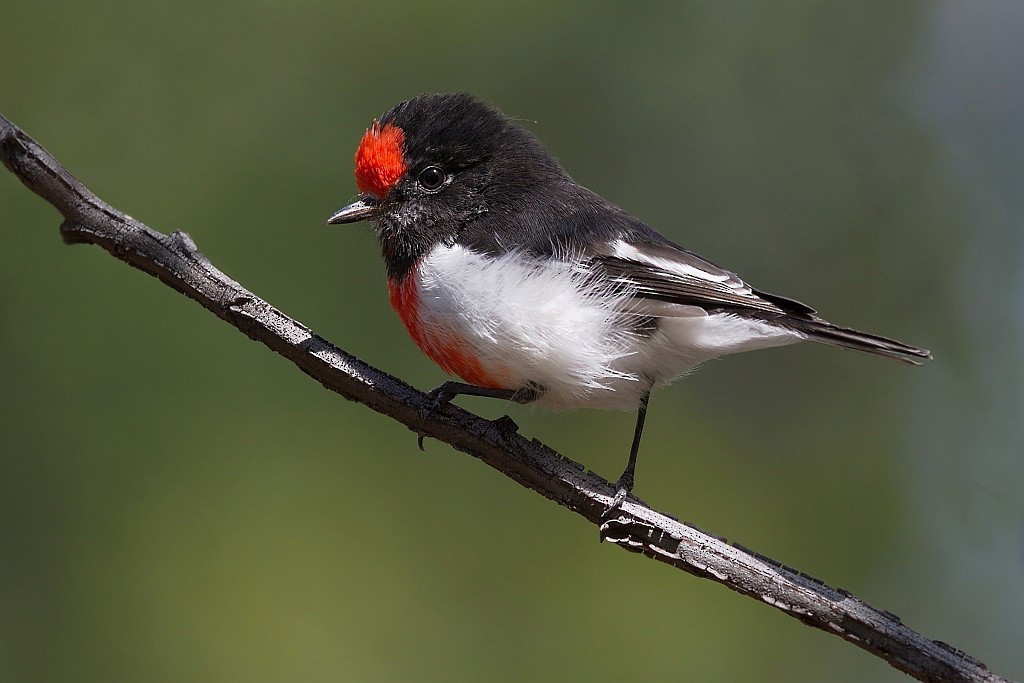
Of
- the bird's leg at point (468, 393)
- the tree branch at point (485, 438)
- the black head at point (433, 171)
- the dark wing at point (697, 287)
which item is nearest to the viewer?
the tree branch at point (485, 438)

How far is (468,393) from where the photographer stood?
3100 mm

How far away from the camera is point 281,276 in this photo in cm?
497

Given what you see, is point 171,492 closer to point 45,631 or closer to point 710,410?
point 45,631

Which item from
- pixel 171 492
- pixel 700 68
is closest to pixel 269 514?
pixel 171 492

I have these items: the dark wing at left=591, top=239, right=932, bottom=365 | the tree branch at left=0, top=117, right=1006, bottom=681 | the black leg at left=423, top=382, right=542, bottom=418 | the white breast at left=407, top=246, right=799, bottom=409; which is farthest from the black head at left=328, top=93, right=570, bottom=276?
the tree branch at left=0, top=117, right=1006, bottom=681

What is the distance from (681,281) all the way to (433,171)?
1065 millimetres

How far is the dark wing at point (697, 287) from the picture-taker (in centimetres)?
315

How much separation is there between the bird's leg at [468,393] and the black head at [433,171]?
652mm

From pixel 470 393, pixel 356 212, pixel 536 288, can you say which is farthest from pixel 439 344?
pixel 356 212

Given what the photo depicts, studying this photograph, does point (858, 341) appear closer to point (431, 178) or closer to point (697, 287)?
point (697, 287)

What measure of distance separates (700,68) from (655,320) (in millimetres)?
4233

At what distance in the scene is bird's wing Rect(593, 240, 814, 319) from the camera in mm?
3238

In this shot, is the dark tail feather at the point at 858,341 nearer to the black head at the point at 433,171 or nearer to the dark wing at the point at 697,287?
the dark wing at the point at 697,287

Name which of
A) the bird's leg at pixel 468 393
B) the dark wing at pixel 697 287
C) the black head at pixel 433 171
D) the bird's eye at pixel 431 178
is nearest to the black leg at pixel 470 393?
the bird's leg at pixel 468 393
